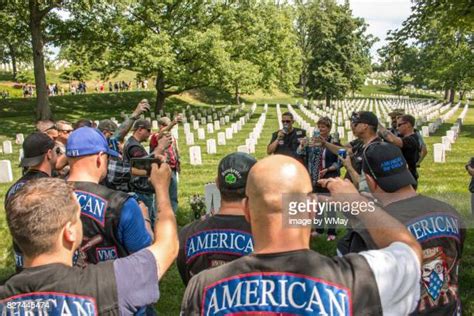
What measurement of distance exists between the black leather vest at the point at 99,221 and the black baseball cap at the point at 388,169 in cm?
185

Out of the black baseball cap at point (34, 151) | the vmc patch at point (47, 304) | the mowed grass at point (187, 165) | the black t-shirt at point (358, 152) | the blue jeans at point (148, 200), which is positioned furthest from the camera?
the blue jeans at point (148, 200)

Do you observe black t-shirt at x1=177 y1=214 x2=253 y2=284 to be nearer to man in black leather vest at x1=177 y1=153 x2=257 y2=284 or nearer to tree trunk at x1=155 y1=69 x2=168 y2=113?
man in black leather vest at x1=177 y1=153 x2=257 y2=284

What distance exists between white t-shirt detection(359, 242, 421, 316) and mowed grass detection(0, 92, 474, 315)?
155 inches

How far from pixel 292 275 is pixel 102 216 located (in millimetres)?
1946

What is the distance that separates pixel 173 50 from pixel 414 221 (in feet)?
101

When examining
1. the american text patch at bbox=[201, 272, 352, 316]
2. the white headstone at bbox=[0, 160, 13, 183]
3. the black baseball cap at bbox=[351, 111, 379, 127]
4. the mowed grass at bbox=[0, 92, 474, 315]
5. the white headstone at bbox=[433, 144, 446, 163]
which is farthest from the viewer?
the white headstone at bbox=[433, 144, 446, 163]

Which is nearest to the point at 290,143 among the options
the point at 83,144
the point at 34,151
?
the point at 34,151

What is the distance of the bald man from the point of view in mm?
2070

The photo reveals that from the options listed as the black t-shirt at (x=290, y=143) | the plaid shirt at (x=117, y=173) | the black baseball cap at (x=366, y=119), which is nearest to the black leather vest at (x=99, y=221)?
the plaid shirt at (x=117, y=173)

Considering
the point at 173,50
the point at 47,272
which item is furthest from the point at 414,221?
the point at 173,50

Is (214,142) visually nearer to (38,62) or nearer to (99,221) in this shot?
Result: (38,62)

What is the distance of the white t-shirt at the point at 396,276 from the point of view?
2.09m

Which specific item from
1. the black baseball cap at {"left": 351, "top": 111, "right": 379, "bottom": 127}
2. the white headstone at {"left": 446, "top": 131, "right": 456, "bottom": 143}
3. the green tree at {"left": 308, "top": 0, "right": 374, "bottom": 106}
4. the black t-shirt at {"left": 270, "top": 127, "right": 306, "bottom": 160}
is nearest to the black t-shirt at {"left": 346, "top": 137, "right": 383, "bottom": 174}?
the black baseball cap at {"left": 351, "top": 111, "right": 379, "bottom": 127}

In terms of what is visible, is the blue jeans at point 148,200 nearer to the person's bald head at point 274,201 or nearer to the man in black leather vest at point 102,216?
the man in black leather vest at point 102,216
